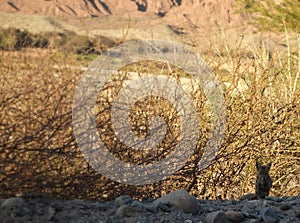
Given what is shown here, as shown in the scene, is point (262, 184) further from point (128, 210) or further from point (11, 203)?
point (11, 203)

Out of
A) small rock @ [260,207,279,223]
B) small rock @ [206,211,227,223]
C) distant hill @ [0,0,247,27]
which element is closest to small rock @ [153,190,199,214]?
small rock @ [206,211,227,223]

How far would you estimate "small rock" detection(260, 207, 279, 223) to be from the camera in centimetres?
379

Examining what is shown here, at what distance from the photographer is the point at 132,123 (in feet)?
15.2

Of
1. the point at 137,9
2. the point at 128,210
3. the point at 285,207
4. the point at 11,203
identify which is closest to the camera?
the point at 11,203

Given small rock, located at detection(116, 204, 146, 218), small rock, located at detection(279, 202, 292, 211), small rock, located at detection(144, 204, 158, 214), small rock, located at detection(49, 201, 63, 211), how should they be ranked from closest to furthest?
small rock, located at detection(49, 201, 63, 211)
small rock, located at detection(116, 204, 146, 218)
small rock, located at detection(144, 204, 158, 214)
small rock, located at detection(279, 202, 292, 211)

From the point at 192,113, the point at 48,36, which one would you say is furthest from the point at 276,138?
the point at 48,36

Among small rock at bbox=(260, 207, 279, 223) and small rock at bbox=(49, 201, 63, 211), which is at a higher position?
small rock at bbox=(260, 207, 279, 223)

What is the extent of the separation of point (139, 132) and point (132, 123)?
98 mm

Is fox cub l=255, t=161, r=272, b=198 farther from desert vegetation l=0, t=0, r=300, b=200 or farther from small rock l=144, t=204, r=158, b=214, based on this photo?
small rock l=144, t=204, r=158, b=214

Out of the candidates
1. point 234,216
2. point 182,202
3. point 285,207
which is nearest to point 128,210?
point 182,202

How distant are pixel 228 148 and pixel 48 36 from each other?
104 inches

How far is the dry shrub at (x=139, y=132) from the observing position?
10.9 ft

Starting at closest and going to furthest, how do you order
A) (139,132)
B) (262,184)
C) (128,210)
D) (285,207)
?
(128,210) → (285,207) → (139,132) → (262,184)

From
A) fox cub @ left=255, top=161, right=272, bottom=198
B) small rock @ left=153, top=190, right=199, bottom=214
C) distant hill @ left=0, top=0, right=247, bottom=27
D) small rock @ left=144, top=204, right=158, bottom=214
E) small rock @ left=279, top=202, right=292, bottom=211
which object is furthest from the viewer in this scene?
fox cub @ left=255, top=161, right=272, bottom=198
